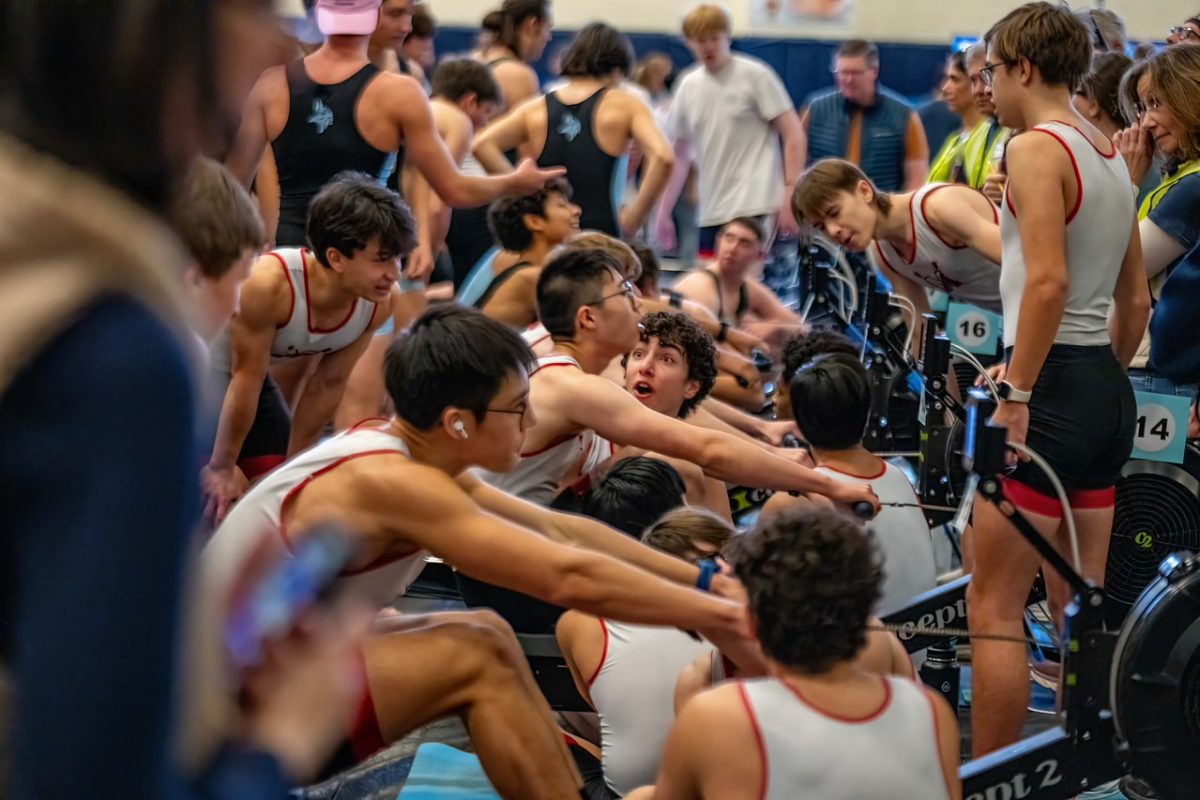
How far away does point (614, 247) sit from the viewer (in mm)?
4008

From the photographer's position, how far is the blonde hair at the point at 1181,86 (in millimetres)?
3115

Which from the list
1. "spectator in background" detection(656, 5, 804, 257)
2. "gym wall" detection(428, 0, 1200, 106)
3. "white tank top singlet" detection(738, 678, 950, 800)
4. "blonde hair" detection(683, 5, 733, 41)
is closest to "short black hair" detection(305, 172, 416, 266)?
"white tank top singlet" detection(738, 678, 950, 800)

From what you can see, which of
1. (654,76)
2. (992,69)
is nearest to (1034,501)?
(992,69)

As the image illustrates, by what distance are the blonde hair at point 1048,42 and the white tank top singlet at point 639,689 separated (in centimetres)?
127

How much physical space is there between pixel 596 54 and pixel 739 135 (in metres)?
1.39

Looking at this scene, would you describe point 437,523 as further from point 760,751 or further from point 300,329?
point 300,329

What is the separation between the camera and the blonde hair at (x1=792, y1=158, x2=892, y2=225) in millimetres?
3906

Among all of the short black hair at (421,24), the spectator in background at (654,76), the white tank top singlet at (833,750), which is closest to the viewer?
the white tank top singlet at (833,750)

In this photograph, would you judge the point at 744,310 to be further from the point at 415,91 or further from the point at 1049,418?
the point at 1049,418

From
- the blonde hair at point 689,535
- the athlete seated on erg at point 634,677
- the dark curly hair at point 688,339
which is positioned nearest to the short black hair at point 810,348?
the dark curly hair at point 688,339

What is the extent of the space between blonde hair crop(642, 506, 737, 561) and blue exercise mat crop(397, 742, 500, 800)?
0.66 meters

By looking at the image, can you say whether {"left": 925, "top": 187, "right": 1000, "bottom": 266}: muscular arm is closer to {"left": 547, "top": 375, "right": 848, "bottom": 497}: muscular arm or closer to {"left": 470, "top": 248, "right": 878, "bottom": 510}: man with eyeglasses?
{"left": 470, "top": 248, "right": 878, "bottom": 510}: man with eyeglasses

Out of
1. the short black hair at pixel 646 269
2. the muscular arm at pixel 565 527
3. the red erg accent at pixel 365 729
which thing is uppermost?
the muscular arm at pixel 565 527

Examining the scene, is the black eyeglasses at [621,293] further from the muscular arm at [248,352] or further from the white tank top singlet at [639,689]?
the white tank top singlet at [639,689]
